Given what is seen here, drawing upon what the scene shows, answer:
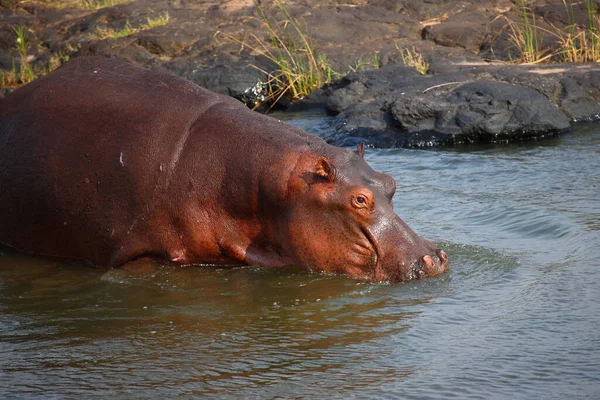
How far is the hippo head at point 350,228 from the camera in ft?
19.8

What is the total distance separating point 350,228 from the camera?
20.0ft

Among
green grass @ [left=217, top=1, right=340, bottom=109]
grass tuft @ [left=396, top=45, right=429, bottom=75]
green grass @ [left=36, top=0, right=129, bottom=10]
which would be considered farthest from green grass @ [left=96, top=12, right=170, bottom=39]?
grass tuft @ [left=396, top=45, right=429, bottom=75]

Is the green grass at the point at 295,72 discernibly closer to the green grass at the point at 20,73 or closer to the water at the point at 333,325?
the green grass at the point at 20,73

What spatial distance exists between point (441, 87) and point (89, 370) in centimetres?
836

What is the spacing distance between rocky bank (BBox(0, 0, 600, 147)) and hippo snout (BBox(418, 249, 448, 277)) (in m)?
5.41

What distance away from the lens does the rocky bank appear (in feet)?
37.9

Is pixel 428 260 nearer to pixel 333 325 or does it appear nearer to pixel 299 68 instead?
pixel 333 325

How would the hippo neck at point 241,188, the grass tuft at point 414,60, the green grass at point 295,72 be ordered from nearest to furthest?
1. the hippo neck at point 241,188
2. the grass tuft at point 414,60
3. the green grass at point 295,72

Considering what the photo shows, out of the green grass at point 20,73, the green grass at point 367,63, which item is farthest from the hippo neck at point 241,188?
the green grass at point 20,73

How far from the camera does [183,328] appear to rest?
5363 mm

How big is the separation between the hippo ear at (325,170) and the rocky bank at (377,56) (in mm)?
5492

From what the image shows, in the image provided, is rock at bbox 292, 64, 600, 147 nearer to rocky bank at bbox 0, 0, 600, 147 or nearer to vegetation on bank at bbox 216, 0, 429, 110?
rocky bank at bbox 0, 0, 600, 147

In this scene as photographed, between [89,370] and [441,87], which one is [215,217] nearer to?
[89,370]

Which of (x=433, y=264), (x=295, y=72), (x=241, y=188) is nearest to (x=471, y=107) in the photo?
(x=295, y=72)
